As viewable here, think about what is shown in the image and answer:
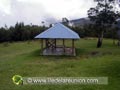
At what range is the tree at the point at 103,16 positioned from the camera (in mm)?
42219

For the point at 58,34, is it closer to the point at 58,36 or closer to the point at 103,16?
the point at 58,36

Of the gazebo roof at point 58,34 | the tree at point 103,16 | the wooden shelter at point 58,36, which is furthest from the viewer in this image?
the tree at point 103,16

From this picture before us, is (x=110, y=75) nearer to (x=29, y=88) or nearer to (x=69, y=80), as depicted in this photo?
(x=69, y=80)

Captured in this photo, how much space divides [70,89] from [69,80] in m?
1.58

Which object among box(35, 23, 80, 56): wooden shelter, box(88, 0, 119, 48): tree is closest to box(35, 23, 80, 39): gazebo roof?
box(35, 23, 80, 56): wooden shelter

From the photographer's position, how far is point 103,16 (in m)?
42.3

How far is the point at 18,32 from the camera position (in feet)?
226

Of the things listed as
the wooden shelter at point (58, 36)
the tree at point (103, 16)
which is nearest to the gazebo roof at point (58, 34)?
the wooden shelter at point (58, 36)

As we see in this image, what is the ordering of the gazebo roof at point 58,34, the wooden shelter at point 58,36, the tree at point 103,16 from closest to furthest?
the wooden shelter at point 58,36 < the gazebo roof at point 58,34 < the tree at point 103,16

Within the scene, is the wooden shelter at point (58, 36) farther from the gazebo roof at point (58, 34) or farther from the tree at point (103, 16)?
the tree at point (103, 16)

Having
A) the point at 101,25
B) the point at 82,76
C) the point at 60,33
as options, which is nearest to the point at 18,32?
the point at 101,25

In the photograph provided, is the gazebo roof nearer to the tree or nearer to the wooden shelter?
the wooden shelter

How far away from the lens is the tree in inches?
1662

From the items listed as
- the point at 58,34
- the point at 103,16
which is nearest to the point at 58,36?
the point at 58,34
